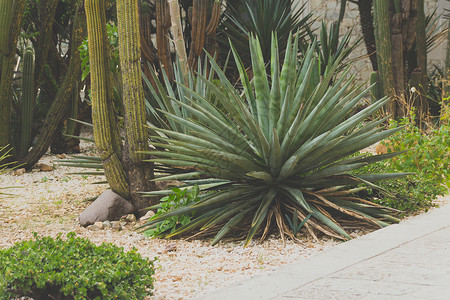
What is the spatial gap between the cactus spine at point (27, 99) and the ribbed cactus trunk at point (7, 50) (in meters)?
0.27

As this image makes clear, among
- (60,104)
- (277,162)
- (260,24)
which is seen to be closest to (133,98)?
(277,162)

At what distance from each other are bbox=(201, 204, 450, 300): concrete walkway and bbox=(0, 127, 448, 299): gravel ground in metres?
0.25

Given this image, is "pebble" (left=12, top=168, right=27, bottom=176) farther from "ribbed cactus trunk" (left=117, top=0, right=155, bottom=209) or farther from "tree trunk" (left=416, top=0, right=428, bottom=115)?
"tree trunk" (left=416, top=0, right=428, bottom=115)

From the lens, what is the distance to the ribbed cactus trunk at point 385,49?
21.0ft

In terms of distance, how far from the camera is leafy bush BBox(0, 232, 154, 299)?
2234mm

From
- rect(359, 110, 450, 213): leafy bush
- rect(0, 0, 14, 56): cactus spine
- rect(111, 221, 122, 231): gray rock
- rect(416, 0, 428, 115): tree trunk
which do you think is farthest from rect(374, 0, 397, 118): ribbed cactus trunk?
rect(0, 0, 14, 56): cactus spine

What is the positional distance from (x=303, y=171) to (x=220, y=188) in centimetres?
60

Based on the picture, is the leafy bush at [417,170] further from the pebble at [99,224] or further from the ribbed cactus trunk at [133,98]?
the pebble at [99,224]

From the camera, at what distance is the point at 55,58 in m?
7.64

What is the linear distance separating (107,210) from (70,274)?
1910 mm

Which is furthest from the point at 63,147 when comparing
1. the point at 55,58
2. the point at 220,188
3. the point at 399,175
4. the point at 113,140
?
the point at 399,175

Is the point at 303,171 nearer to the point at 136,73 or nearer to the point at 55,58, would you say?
the point at 136,73

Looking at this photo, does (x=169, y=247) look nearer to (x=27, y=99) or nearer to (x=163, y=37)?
(x=163, y=37)

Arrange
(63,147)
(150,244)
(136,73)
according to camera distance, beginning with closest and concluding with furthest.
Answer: (150,244) < (136,73) < (63,147)
